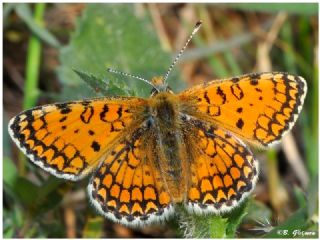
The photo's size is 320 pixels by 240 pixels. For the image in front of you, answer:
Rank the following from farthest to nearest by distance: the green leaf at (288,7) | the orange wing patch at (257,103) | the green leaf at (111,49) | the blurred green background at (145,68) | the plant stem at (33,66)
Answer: the green leaf at (288,7), the plant stem at (33,66), the green leaf at (111,49), the blurred green background at (145,68), the orange wing patch at (257,103)

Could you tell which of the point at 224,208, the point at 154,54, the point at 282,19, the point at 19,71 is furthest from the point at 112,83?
the point at 282,19

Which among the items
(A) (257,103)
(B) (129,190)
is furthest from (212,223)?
(A) (257,103)

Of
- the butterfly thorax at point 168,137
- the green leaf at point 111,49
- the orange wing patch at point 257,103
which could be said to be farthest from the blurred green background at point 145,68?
the orange wing patch at point 257,103

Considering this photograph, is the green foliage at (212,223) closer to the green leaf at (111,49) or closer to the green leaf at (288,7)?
the green leaf at (111,49)

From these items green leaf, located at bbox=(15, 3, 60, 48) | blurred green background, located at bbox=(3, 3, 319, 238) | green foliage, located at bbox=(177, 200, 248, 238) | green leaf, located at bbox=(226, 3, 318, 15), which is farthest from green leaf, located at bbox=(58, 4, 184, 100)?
green foliage, located at bbox=(177, 200, 248, 238)

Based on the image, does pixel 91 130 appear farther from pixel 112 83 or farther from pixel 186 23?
pixel 186 23

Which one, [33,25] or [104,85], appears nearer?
[104,85]

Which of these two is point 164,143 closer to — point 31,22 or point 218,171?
point 218,171
